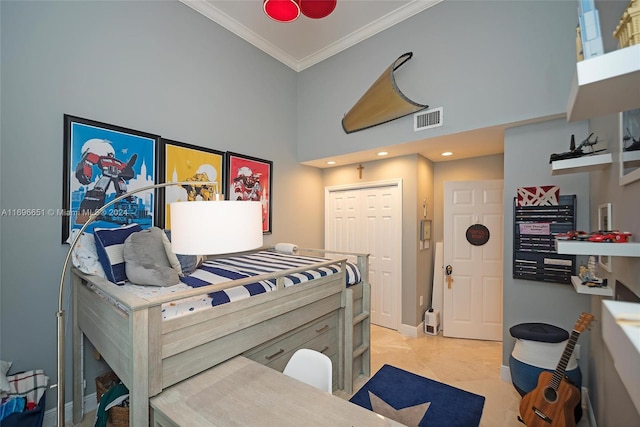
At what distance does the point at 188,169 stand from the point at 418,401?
285cm

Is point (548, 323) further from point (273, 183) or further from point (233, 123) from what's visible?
point (233, 123)

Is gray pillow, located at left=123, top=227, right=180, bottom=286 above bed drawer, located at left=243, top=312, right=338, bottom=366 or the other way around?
above

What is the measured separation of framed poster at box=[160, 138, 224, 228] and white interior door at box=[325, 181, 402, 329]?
186cm

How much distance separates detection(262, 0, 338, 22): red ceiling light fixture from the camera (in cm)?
184

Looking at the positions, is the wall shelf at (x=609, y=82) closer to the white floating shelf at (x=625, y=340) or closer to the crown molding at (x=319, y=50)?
the white floating shelf at (x=625, y=340)

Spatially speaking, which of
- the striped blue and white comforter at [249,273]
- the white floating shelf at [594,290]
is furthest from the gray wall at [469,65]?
the striped blue and white comforter at [249,273]

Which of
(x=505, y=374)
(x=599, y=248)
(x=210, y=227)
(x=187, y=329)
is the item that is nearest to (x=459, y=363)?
(x=505, y=374)

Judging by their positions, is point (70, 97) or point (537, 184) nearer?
point (70, 97)

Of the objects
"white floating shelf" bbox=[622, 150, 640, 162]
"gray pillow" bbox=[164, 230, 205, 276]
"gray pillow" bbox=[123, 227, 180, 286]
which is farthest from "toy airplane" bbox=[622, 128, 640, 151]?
"gray pillow" bbox=[164, 230, 205, 276]

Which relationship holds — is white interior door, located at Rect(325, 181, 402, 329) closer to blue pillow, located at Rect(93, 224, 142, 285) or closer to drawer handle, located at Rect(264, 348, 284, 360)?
drawer handle, located at Rect(264, 348, 284, 360)

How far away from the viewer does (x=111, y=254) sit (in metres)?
1.74

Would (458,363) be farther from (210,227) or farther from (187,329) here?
(210,227)

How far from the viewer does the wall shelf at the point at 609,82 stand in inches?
24.8

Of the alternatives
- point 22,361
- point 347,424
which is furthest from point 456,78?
point 22,361
